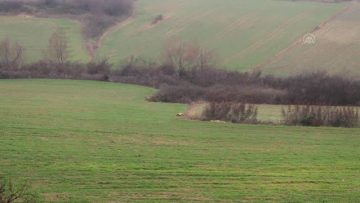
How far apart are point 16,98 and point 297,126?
22651mm

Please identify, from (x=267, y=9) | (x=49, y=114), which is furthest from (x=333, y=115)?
(x=267, y=9)

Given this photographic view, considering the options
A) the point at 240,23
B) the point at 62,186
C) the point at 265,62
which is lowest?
the point at 62,186

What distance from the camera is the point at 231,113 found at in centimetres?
4184

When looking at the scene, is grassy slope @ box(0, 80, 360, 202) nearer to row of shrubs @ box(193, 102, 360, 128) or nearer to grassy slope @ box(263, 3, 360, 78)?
row of shrubs @ box(193, 102, 360, 128)

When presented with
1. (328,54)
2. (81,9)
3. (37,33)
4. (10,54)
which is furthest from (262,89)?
(81,9)

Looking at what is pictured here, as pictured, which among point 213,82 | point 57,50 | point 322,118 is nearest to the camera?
point 322,118

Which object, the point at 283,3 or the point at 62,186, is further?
the point at 283,3

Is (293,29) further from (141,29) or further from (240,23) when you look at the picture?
(141,29)

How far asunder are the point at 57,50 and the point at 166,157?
4842cm

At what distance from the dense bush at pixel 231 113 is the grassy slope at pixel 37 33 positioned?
30718mm

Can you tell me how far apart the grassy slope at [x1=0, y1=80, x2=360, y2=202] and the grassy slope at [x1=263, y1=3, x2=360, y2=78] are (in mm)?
22721

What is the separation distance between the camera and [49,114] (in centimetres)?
3941

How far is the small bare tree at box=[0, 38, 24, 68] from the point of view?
6731cm
